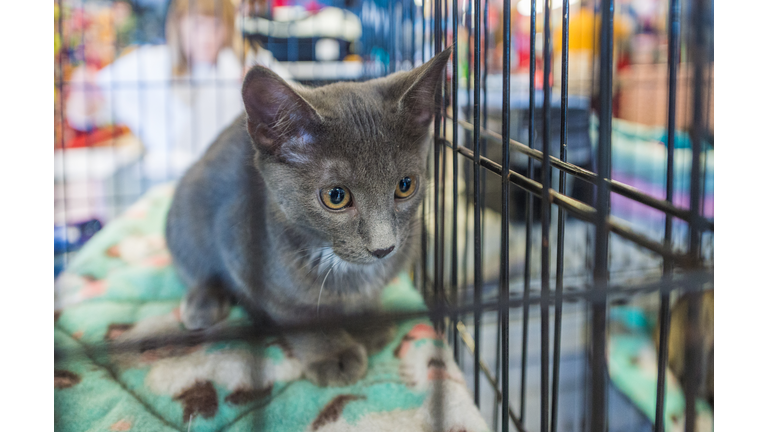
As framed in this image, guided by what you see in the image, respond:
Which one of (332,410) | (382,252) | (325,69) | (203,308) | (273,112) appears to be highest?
(325,69)

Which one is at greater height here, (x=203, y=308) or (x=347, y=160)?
(x=347, y=160)

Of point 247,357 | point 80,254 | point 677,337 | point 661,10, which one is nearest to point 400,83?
point 247,357

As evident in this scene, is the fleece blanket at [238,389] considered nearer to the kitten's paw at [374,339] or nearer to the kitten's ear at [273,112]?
the kitten's paw at [374,339]

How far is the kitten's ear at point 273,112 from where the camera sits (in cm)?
80

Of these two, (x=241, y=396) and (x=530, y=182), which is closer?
(x=530, y=182)

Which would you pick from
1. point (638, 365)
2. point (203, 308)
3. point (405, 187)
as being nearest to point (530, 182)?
point (405, 187)

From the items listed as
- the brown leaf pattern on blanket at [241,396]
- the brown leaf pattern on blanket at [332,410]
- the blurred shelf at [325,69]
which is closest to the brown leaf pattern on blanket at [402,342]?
the brown leaf pattern on blanket at [332,410]

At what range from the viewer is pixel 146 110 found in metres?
2.14

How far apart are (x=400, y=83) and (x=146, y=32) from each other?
1422 millimetres

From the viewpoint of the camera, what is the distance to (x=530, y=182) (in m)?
0.82

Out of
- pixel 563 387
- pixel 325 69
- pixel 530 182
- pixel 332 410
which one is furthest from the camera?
pixel 325 69

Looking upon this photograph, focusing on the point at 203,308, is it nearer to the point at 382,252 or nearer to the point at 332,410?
the point at 332,410

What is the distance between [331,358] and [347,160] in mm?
385

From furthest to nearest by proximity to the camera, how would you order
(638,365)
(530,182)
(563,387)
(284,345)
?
(638,365), (563,387), (284,345), (530,182)
